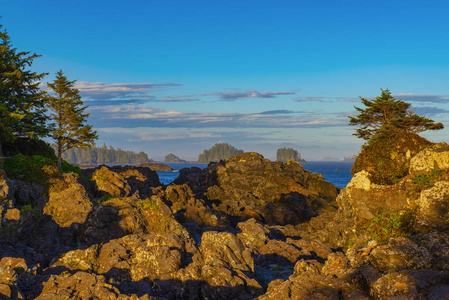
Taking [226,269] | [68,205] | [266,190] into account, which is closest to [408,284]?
[226,269]

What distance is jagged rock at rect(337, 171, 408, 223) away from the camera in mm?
19797

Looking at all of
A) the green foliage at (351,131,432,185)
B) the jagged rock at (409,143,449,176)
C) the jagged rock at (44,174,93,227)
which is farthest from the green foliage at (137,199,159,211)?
the jagged rock at (409,143,449,176)

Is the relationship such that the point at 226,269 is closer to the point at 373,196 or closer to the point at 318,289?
the point at 318,289

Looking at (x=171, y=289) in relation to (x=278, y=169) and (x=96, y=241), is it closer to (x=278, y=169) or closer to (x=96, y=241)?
(x=96, y=241)

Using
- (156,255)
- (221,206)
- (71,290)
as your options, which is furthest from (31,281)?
(221,206)

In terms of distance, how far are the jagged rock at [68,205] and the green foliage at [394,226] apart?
77.6 feet

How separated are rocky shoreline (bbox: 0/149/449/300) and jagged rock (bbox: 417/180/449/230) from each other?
1.6 inches

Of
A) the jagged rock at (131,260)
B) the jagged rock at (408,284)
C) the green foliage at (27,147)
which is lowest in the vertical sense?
the jagged rock at (131,260)

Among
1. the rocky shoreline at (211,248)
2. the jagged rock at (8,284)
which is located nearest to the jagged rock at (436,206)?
the rocky shoreline at (211,248)

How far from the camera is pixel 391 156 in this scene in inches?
835

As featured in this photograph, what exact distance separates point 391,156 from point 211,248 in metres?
11.9

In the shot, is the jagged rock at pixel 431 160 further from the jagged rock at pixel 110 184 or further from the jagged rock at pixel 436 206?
the jagged rock at pixel 110 184

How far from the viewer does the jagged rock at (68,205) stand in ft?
103

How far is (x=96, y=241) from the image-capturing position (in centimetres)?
2764
